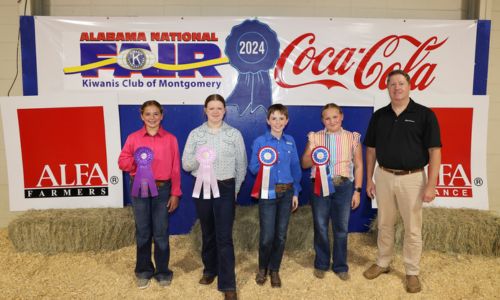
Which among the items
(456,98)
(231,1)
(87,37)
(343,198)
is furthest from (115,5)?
(456,98)

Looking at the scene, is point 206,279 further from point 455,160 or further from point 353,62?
point 455,160

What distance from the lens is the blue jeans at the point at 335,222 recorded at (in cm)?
267

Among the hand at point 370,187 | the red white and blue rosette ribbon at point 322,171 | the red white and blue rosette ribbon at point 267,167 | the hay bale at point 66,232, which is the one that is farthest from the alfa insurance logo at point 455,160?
the hay bale at point 66,232

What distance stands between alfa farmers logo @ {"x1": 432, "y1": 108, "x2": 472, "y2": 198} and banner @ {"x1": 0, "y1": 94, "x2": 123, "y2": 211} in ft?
9.85

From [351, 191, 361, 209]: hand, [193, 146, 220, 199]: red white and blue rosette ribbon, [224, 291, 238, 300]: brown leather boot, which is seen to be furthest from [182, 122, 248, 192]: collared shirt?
[351, 191, 361, 209]: hand

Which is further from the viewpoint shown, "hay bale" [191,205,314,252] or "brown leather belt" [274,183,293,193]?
"hay bale" [191,205,314,252]

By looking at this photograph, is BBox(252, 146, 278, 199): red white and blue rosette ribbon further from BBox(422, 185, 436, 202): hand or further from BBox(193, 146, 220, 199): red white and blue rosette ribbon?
BBox(422, 185, 436, 202): hand

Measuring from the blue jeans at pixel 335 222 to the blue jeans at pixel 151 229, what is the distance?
1071 mm

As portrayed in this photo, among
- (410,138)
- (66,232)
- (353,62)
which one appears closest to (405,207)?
(410,138)

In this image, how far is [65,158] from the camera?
3461 mm

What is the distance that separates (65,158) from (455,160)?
3.61m

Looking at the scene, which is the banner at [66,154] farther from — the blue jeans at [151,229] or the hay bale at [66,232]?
the blue jeans at [151,229]

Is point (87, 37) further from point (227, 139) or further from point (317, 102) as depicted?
point (317, 102)

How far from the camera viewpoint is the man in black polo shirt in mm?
2477
